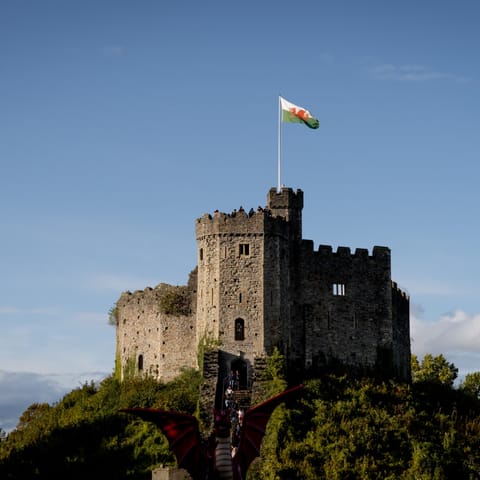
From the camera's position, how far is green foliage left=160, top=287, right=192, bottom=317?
67.2 m

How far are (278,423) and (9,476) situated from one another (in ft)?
41.1

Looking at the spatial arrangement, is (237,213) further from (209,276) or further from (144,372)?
(144,372)

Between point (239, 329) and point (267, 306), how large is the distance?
191 centimetres

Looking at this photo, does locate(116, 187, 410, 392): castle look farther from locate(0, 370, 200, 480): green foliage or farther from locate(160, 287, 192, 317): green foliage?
locate(0, 370, 200, 480): green foliage

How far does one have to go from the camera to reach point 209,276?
6425cm

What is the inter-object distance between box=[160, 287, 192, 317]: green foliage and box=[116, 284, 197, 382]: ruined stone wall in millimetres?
103

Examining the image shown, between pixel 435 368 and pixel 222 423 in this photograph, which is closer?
pixel 222 423

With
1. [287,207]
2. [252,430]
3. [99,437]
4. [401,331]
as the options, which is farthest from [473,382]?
[252,430]

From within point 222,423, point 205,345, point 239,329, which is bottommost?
point 222,423

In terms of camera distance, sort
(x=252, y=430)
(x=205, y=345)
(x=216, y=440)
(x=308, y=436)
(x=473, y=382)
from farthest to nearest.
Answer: (x=473, y=382), (x=205, y=345), (x=308, y=436), (x=252, y=430), (x=216, y=440)

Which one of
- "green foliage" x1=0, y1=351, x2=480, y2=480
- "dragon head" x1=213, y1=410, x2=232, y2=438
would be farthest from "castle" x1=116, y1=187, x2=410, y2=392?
"dragon head" x1=213, y1=410, x2=232, y2=438

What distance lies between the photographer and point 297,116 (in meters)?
67.8

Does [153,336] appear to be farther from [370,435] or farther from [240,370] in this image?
[370,435]

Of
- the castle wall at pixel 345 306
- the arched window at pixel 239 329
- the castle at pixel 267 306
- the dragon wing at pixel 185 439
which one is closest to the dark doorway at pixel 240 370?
the castle at pixel 267 306
